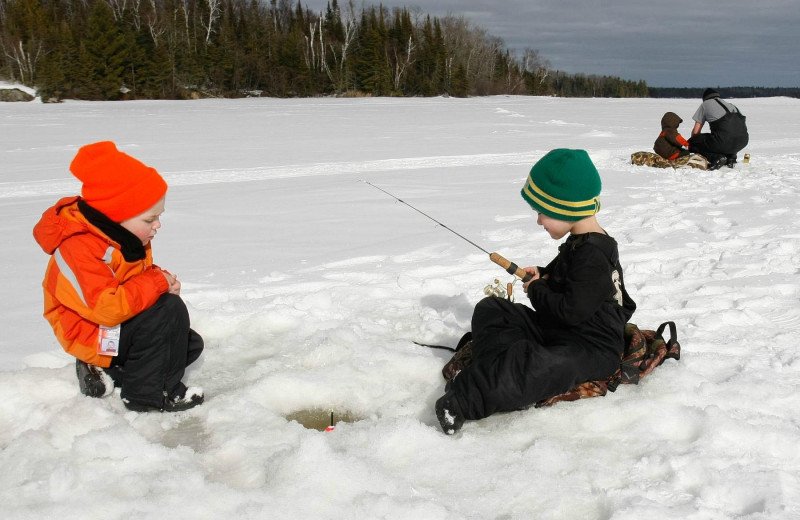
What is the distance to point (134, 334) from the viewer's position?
7.83ft

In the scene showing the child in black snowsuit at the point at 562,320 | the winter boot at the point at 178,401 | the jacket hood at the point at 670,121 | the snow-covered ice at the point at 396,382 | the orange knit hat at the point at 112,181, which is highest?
the jacket hood at the point at 670,121

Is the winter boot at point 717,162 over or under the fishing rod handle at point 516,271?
over

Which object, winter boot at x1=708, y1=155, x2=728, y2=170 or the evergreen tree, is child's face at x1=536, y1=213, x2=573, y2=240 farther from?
the evergreen tree

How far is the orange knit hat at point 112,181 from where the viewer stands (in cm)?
221

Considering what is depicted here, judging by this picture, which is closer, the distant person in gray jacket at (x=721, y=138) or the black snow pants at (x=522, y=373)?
the black snow pants at (x=522, y=373)

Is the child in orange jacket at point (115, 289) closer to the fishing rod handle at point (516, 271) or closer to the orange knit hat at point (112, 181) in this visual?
the orange knit hat at point (112, 181)

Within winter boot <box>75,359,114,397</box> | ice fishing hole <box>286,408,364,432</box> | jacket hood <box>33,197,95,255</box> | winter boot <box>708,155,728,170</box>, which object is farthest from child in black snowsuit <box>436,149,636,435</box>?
winter boot <box>708,155,728,170</box>

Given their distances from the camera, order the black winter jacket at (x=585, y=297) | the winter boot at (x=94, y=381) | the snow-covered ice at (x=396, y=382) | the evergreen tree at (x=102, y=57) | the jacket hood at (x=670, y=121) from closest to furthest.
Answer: the snow-covered ice at (x=396, y=382) < the black winter jacket at (x=585, y=297) < the winter boot at (x=94, y=381) < the jacket hood at (x=670, y=121) < the evergreen tree at (x=102, y=57)

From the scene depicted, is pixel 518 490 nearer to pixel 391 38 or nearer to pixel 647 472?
pixel 647 472

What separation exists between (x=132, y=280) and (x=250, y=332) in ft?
3.23

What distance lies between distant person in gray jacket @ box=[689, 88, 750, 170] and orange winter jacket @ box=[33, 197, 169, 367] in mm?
8021

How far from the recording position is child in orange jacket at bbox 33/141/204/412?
87.0 inches

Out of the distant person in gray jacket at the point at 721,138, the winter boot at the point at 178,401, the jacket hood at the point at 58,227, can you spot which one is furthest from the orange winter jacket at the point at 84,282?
the distant person in gray jacket at the point at 721,138

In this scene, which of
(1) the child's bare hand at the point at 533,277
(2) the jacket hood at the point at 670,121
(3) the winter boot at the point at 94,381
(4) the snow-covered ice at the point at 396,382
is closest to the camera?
(4) the snow-covered ice at the point at 396,382
